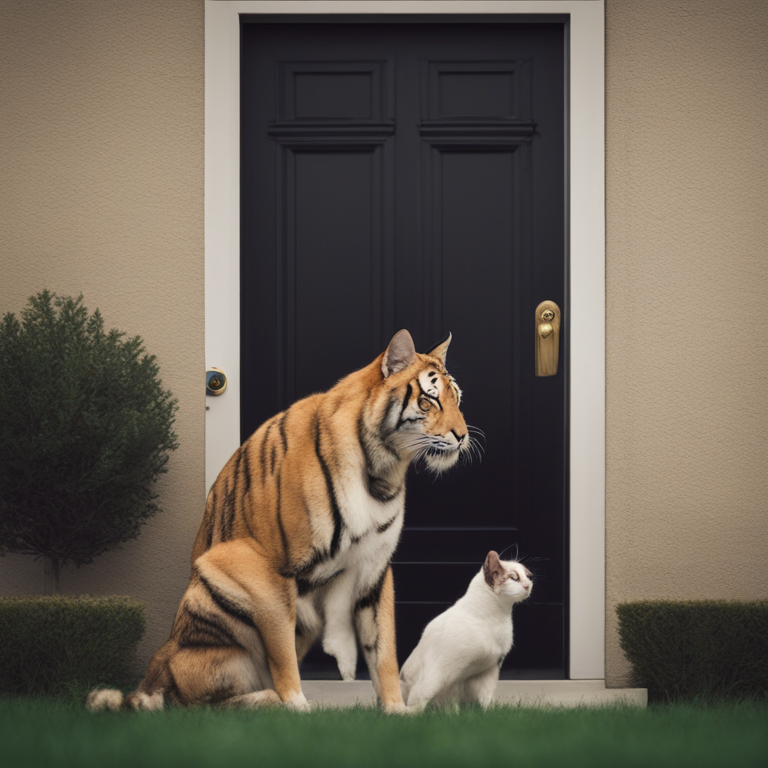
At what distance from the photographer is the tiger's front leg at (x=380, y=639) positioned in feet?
10.3

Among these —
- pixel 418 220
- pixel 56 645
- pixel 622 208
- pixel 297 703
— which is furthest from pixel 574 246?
pixel 56 645

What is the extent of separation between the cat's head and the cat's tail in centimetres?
126

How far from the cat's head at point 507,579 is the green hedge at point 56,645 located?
1.50m

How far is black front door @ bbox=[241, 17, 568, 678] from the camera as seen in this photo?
13.8ft

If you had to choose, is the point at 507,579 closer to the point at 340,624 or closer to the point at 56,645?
the point at 340,624

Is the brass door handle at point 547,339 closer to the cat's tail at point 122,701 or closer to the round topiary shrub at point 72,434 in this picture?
the round topiary shrub at point 72,434

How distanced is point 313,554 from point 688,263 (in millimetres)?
2300

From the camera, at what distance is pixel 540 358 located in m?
4.11

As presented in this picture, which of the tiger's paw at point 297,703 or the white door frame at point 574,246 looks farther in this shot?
the white door frame at point 574,246

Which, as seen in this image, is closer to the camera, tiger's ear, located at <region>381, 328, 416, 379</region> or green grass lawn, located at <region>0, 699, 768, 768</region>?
green grass lawn, located at <region>0, 699, 768, 768</region>

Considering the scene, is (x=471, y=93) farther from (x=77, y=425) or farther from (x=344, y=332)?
(x=77, y=425)

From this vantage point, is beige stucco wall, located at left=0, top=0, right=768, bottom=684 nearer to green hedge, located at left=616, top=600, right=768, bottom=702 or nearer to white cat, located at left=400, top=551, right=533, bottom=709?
green hedge, located at left=616, top=600, right=768, bottom=702

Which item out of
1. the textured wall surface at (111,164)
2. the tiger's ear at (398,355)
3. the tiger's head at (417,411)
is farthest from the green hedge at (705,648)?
the textured wall surface at (111,164)

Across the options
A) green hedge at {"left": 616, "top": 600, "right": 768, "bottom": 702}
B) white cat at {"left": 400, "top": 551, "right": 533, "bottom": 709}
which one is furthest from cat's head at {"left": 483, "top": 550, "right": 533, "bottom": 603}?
green hedge at {"left": 616, "top": 600, "right": 768, "bottom": 702}
